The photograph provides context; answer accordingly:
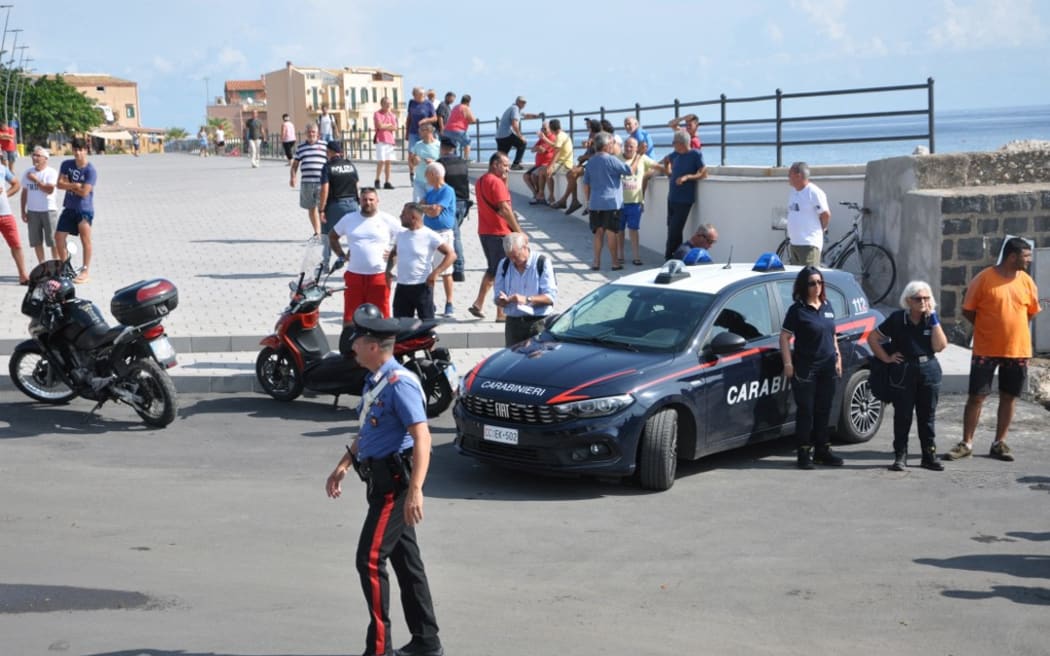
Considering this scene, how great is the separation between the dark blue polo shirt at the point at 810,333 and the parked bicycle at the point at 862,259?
684 centimetres

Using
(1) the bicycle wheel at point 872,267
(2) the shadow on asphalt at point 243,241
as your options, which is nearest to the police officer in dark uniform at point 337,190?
(2) the shadow on asphalt at point 243,241

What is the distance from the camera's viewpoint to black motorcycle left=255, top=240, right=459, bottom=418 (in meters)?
11.4

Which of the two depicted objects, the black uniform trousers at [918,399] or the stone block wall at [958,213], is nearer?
the black uniform trousers at [918,399]

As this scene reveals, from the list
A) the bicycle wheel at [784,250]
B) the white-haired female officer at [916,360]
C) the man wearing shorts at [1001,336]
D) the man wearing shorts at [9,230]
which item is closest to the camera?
the white-haired female officer at [916,360]

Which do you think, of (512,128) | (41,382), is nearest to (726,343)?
(41,382)

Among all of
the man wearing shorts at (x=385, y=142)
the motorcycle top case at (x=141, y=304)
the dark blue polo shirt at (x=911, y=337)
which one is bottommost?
the dark blue polo shirt at (x=911, y=337)

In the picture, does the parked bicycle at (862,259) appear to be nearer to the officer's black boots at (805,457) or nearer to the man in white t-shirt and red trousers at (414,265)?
the man in white t-shirt and red trousers at (414,265)

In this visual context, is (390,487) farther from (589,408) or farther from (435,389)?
(435,389)

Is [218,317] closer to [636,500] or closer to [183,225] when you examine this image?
[636,500]

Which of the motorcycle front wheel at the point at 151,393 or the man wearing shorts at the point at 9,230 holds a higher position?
the man wearing shorts at the point at 9,230

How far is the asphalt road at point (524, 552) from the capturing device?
251 inches

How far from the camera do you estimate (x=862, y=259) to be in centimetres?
1742

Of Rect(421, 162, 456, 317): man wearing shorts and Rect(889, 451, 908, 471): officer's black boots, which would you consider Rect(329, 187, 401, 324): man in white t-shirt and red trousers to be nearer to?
Rect(421, 162, 456, 317): man wearing shorts

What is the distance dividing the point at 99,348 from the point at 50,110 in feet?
371
